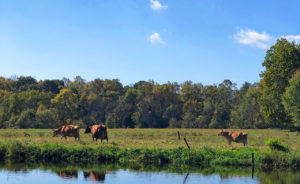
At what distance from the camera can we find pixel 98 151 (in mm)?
26062

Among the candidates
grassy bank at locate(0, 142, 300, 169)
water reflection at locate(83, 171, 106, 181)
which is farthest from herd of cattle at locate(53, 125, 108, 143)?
water reflection at locate(83, 171, 106, 181)

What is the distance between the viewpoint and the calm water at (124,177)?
65.6 ft

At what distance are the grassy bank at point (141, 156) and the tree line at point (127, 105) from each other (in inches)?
1785

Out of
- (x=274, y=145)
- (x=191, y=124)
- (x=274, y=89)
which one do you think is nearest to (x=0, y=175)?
(x=274, y=145)

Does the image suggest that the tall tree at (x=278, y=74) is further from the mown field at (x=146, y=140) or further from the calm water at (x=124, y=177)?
the calm water at (x=124, y=177)

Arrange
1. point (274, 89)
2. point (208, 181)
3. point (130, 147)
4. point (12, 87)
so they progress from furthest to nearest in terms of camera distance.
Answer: point (12, 87) → point (274, 89) → point (130, 147) → point (208, 181)

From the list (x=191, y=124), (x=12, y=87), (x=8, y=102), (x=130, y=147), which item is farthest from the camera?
(x=12, y=87)

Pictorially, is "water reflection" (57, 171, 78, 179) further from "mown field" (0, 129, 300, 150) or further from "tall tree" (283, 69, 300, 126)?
"tall tree" (283, 69, 300, 126)

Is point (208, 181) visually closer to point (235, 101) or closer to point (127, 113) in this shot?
point (127, 113)

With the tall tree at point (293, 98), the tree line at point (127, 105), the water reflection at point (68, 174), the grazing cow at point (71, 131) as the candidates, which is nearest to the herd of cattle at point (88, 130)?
the grazing cow at point (71, 131)

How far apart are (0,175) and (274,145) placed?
17.5 meters

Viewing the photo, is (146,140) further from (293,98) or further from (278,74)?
(278,74)

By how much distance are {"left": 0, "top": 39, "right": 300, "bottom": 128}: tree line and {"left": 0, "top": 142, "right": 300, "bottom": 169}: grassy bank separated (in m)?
45.3

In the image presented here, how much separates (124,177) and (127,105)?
74958 millimetres
